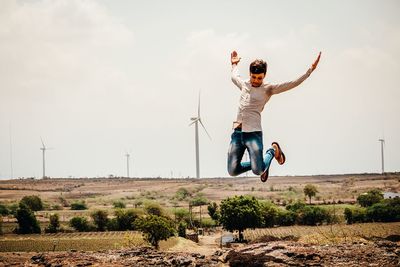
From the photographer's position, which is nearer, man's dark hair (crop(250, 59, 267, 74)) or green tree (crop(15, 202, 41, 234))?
man's dark hair (crop(250, 59, 267, 74))

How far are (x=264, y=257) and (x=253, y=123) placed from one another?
4730 millimetres

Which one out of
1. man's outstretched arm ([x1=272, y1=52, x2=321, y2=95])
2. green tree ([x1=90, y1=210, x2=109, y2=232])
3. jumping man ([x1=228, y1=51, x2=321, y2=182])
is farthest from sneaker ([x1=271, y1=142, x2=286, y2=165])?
green tree ([x1=90, y1=210, x2=109, y2=232])

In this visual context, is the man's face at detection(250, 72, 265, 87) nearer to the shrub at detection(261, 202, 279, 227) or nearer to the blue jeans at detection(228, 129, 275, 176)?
the blue jeans at detection(228, 129, 275, 176)

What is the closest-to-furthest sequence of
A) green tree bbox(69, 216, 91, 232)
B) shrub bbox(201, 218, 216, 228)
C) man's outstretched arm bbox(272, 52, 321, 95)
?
man's outstretched arm bbox(272, 52, 321, 95)
green tree bbox(69, 216, 91, 232)
shrub bbox(201, 218, 216, 228)

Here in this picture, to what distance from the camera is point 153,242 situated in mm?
76000

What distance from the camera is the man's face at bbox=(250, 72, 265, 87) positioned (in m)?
10.7

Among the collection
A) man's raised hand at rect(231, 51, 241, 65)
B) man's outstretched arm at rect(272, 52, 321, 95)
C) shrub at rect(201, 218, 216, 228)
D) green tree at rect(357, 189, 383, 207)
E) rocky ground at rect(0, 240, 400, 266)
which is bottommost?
shrub at rect(201, 218, 216, 228)

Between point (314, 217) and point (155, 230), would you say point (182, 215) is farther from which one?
point (155, 230)

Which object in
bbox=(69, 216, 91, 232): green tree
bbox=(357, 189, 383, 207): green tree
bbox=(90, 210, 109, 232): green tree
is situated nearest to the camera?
bbox=(69, 216, 91, 232): green tree

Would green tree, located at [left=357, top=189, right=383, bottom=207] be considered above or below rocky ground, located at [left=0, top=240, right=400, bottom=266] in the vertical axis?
below

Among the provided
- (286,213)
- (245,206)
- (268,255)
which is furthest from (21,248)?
(268,255)

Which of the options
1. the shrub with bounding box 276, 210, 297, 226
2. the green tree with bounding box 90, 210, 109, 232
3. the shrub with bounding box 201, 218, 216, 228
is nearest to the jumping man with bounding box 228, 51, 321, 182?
the shrub with bounding box 276, 210, 297, 226

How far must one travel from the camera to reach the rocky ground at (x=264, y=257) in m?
13.0

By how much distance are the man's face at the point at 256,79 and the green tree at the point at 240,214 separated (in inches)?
3102
